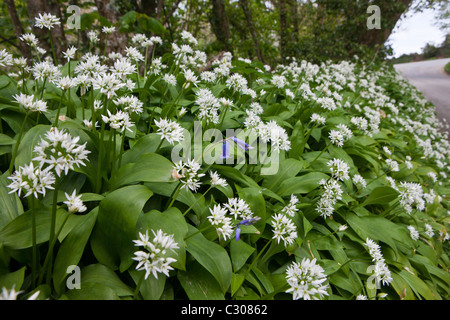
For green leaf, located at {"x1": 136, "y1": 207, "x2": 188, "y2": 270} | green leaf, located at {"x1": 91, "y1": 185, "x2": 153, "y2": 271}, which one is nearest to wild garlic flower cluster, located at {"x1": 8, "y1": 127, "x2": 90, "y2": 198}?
green leaf, located at {"x1": 91, "y1": 185, "x2": 153, "y2": 271}

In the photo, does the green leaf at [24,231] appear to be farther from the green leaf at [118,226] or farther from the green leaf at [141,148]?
the green leaf at [141,148]

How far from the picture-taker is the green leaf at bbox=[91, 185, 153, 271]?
4.17ft

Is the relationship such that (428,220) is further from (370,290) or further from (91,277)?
(91,277)

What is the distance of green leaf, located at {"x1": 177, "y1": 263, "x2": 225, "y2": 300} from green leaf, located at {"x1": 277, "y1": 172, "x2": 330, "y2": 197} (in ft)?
3.37

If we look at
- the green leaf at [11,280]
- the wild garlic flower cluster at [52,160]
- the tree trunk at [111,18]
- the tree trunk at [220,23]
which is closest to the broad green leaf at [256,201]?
the wild garlic flower cluster at [52,160]

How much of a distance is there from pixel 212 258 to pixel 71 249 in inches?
27.7

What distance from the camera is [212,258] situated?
4.61ft

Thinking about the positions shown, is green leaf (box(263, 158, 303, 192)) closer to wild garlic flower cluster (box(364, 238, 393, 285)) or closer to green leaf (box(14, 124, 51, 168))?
wild garlic flower cluster (box(364, 238, 393, 285))

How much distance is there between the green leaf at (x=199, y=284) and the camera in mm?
1380

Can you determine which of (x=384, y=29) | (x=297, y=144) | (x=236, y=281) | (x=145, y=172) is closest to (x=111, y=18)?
(x=297, y=144)

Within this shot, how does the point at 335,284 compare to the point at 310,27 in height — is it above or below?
below
